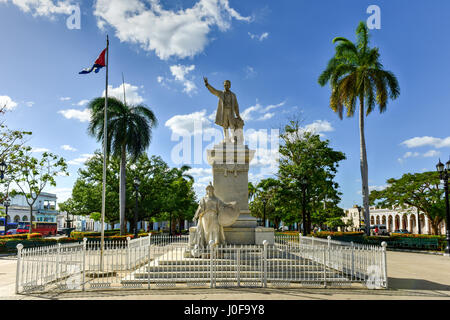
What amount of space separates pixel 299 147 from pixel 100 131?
17.7 metres

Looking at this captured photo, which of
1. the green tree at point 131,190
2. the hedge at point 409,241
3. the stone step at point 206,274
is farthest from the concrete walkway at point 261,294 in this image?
the green tree at point 131,190

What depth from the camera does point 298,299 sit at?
694 cm

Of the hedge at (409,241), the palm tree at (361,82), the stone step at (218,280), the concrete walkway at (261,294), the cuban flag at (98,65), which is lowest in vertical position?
the hedge at (409,241)

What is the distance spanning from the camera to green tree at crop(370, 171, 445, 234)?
27781mm

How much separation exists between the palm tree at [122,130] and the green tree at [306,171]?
12.9 meters

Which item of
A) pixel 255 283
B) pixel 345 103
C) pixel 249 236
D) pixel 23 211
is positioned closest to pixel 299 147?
pixel 345 103

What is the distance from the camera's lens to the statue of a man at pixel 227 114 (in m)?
12.5

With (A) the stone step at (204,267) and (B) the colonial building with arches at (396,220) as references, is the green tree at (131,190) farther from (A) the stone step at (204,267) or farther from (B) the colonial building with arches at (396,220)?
(B) the colonial building with arches at (396,220)

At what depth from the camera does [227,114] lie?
12555 mm

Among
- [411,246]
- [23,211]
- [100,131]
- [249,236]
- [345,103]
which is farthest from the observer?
[23,211]

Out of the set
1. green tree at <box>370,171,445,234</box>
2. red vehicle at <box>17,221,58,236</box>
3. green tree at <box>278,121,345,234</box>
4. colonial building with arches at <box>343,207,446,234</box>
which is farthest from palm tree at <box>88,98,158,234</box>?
colonial building with arches at <box>343,207,446,234</box>

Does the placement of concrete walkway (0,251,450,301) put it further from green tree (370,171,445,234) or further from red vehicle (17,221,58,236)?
red vehicle (17,221,58,236)

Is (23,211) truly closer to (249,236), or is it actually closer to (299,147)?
(299,147)

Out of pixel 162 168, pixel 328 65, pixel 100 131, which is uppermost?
pixel 328 65
